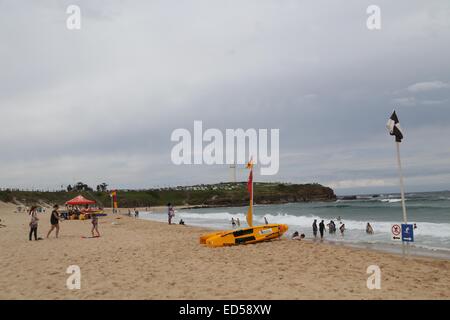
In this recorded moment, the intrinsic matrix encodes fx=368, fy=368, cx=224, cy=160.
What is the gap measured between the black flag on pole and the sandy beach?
4025 mm

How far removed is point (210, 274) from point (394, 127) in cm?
732

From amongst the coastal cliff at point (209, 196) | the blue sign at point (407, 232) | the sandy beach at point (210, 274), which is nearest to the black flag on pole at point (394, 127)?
the blue sign at point (407, 232)

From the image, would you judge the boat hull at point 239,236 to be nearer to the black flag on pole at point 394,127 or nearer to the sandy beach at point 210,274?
the sandy beach at point 210,274

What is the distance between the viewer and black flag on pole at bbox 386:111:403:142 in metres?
11.6

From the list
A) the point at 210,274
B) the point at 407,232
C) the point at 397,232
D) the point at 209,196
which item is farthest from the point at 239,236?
the point at 209,196

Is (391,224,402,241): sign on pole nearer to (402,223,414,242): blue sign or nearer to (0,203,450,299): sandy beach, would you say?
(402,223,414,242): blue sign

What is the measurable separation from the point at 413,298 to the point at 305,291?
2149mm

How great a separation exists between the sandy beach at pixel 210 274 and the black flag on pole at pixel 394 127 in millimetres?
4025

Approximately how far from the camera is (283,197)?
460ft

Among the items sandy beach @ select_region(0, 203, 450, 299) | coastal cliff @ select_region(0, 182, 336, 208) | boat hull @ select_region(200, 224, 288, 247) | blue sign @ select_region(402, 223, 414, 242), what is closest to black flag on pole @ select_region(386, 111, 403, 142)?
blue sign @ select_region(402, 223, 414, 242)
